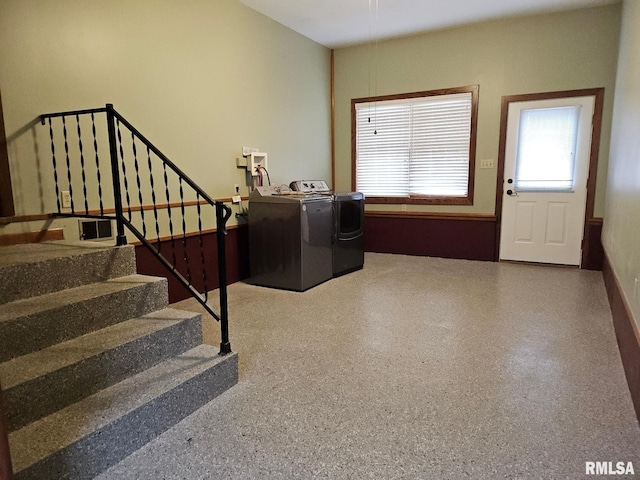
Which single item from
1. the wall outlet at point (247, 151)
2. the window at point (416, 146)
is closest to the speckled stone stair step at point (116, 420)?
the wall outlet at point (247, 151)

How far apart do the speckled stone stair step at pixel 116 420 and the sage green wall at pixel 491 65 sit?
4.15 metres

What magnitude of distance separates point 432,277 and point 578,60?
2.85 metres

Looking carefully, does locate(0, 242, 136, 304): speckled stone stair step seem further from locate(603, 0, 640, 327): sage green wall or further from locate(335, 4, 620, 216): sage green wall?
locate(335, 4, 620, 216): sage green wall

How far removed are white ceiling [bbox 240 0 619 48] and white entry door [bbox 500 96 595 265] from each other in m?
1.02

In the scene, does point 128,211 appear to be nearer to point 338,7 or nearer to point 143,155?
point 143,155

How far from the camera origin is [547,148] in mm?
4730

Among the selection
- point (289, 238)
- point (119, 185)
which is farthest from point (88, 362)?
point (289, 238)

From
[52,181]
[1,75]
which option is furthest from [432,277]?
[1,75]

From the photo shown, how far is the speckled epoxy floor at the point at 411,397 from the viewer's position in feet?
5.39

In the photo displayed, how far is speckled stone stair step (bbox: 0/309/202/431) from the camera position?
157 cm

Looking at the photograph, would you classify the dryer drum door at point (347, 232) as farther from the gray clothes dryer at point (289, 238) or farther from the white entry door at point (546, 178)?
the white entry door at point (546, 178)

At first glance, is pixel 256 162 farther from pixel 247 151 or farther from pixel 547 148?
pixel 547 148

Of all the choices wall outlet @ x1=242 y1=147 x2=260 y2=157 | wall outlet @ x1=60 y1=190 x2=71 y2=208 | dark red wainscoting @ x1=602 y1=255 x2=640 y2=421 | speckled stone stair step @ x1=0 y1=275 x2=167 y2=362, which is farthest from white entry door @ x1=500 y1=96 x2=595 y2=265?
wall outlet @ x1=60 y1=190 x2=71 y2=208

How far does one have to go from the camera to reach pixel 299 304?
362cm
